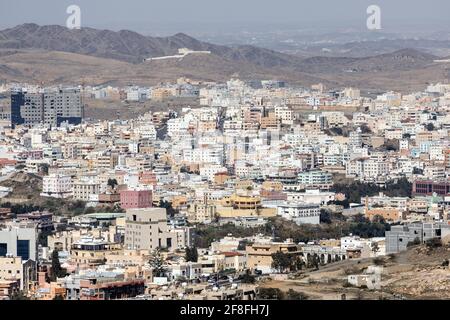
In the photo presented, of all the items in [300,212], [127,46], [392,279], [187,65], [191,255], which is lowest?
[300,212]

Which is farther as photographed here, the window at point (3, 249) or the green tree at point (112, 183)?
the green tree at point (112, 183)

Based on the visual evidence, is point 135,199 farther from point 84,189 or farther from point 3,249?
point 3,249

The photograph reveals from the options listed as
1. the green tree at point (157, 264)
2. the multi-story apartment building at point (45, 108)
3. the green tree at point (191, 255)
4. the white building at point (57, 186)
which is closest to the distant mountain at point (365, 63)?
the multi-story apartment building at point (45, 108)

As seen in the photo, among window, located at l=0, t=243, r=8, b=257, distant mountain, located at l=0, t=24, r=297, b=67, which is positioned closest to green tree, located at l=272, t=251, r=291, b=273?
window, located at l=0, t=243, r=8, b=257

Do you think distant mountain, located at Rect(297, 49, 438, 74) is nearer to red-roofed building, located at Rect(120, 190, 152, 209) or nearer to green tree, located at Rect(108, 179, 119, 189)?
green tree, located at Rect(108, 179, 119, 189)

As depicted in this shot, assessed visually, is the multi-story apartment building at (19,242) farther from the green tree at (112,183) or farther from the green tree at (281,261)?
the green tree at (112,183)

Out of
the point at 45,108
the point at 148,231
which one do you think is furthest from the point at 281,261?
the point at 45,108

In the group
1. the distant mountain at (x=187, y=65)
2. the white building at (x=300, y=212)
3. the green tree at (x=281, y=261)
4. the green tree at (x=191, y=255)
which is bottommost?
the white building at (x=300, y=212)

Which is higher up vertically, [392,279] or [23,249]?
[392,279]

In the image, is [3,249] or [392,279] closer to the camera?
[392,279]
